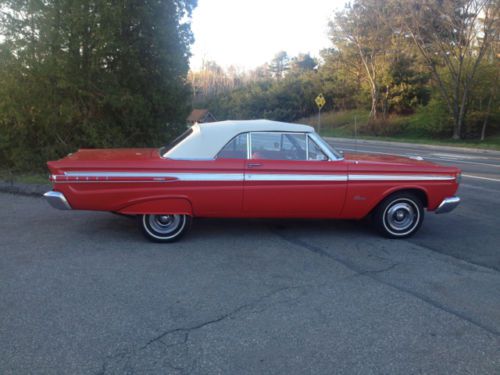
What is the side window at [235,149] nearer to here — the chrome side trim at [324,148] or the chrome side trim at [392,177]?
the chrome side trim at [324,148]

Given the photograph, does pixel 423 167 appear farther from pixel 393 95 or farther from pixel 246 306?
pixel 393 95

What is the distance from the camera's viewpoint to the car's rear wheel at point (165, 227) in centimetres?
546

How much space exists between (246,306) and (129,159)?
2.64 metres

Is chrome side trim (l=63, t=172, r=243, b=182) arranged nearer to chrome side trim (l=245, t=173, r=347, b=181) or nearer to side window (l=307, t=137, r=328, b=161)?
chrome side trim (l=245, t=173, r=347, b=181)

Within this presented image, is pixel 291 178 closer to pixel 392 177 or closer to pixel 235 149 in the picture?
pixel 235 149

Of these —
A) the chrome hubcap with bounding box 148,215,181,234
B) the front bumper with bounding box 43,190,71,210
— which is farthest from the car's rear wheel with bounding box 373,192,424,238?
the front bumper with bounding box 43,190,71,210

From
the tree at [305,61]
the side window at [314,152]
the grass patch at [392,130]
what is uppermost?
the tree at [305,61]

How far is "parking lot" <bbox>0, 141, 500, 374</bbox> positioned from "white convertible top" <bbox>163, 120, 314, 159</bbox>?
3.65 feet

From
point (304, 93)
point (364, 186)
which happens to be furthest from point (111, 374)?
point (304, 93)

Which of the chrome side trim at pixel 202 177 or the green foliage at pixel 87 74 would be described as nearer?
the chrome side trim at pixel 202 177

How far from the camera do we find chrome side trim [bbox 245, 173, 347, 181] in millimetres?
5461

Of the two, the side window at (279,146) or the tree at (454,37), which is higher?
the tree at (454,37)

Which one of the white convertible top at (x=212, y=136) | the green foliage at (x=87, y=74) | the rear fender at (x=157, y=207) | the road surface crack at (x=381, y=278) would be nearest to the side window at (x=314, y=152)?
the white convertible top at (x=212, y=136)

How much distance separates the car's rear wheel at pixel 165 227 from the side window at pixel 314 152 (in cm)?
176
